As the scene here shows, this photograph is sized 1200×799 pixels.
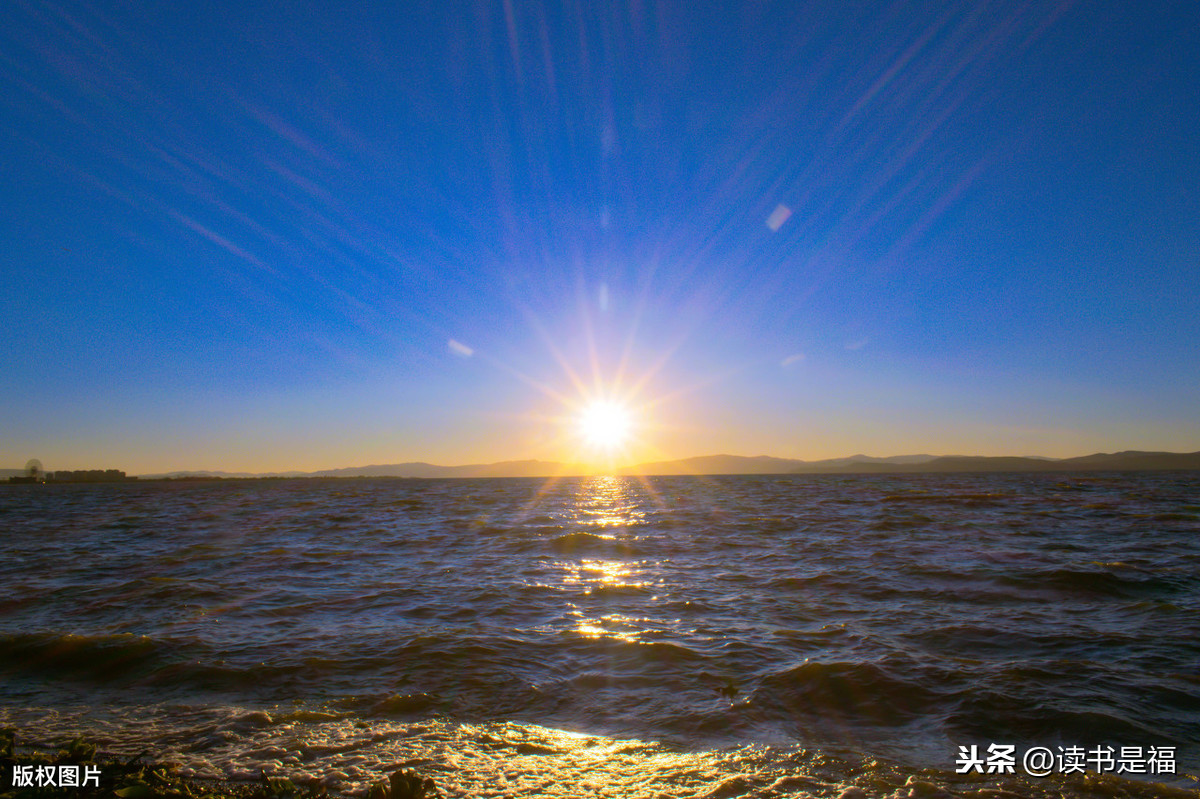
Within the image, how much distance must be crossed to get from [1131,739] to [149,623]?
13.6m

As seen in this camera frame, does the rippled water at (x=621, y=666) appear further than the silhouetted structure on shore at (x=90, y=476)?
No

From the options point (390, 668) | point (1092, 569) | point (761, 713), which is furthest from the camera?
point (1092, 569)

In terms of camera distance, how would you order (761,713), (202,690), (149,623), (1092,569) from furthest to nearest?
(1092,569) → (149,623) → (202,690) → (761,713)

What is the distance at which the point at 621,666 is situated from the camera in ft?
25.9

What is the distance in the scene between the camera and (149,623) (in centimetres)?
1018

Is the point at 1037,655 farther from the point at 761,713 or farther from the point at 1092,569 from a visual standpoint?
the point at 1092,569

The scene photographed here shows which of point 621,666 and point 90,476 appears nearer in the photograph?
point 621,666

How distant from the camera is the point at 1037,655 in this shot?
8156 mm

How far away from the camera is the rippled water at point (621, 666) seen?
524 centimetres

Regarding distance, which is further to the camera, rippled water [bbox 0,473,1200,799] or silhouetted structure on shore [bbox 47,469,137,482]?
silhouetted structure on shore [bbox 47,469,137,482]

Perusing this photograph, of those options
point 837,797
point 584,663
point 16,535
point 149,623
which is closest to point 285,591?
point 149,623

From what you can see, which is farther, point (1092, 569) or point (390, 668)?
point (1092, 569)

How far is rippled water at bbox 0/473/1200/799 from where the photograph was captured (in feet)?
17.2

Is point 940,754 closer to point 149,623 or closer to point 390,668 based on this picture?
point 390,668
